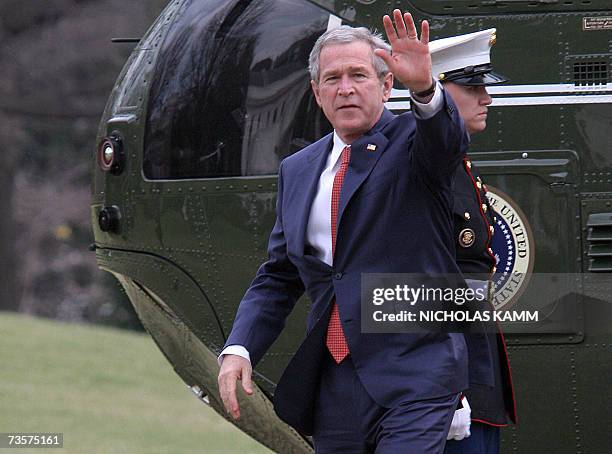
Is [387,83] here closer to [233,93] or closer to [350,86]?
[350,86]

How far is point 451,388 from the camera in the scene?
3.71 meters

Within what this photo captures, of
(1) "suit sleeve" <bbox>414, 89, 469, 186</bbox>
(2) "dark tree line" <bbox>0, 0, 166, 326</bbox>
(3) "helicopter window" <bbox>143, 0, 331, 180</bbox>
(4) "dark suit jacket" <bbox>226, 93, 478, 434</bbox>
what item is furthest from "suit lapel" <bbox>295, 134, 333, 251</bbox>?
(2) "dark tree line" <bbox>0, 0, 166, 326</bbox>

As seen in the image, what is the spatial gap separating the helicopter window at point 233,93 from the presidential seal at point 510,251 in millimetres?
788

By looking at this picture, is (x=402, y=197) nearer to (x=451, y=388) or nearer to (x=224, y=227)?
(x=451, y=388)

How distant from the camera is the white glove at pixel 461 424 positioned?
12.6 feet

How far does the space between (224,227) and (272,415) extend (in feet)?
2.78

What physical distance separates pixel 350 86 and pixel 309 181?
0.33m

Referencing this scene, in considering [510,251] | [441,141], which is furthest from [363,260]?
[510,251]

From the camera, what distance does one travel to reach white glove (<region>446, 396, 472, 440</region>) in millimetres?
3842

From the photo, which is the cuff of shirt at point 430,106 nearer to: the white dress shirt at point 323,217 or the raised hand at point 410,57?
the raised hand at point 410,57

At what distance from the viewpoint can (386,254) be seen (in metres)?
3.75

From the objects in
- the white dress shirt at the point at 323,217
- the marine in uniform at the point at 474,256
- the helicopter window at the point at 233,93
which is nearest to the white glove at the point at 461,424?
the marine in uniform at the point at 474,256

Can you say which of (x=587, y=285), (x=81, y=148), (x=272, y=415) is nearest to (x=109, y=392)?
(x=272, y=415)

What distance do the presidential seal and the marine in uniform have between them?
1.11 metres
